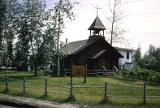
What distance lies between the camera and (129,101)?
66.2ft

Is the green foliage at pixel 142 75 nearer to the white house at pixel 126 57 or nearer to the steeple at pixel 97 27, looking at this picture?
the steeple at pixel 97 27

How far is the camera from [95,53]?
172 feet

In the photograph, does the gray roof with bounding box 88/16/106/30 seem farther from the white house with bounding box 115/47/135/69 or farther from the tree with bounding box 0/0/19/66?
the white house with bounding box 115/47/135/69

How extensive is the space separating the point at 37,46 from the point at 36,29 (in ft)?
8.14

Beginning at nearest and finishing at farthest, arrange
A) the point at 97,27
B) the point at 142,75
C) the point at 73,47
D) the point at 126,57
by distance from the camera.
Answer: the point at 142,75 < the point at 97,27 < the point at 73,47 < the point at 126,57

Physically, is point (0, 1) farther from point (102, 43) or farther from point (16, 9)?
point (102, 43)

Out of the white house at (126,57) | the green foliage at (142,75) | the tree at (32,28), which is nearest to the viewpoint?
the green foliage at (142,75)

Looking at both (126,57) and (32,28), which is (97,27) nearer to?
(32,28)

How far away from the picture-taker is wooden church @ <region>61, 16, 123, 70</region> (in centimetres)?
5119

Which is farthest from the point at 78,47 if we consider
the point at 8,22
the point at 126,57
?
the point at 126,57

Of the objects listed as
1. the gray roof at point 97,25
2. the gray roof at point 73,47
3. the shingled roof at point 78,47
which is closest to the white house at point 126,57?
the gray roof at point 73,47

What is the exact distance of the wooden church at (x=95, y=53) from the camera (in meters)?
51.2

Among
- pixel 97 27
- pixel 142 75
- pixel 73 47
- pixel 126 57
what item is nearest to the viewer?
pixel 142 75

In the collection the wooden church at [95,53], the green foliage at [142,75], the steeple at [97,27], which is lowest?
the green foliage at [142,75]
